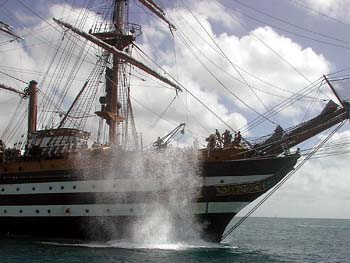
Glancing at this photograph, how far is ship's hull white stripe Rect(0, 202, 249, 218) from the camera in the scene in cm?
2408

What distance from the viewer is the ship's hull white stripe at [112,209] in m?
24.1

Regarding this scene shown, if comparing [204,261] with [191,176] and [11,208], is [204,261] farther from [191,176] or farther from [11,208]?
[11,208]

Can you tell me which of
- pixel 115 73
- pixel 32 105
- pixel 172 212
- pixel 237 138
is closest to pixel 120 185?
pixel 172 212

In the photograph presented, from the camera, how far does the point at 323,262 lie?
24.3 metres

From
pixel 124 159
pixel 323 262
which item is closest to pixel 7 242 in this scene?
pixel 124 159

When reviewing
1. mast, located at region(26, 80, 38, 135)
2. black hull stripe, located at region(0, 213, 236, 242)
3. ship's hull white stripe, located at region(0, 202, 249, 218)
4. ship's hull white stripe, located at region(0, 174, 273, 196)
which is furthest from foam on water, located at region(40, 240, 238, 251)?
mast, located at region(26, 80, 38, 135)

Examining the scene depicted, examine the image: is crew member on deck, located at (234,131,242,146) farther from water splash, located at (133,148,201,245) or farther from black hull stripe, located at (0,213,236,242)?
black hull stripe, located at (0,213,236,242)

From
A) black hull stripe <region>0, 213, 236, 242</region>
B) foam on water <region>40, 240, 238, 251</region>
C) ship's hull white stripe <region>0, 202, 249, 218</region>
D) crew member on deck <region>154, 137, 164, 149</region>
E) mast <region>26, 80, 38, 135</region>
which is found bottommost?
foam on water <region>40, 240, 238, 251</region>

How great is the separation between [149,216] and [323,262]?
9.40 meters

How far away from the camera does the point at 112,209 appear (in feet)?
80.7

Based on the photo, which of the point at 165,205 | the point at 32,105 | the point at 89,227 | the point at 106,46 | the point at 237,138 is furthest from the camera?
the point at 32,105

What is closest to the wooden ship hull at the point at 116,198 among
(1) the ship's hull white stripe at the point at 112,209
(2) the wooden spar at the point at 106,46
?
(1) the ship's hull white stripe at the point at 112,209

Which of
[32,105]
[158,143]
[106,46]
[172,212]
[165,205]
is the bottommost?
[172,212]

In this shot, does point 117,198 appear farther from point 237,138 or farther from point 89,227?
point 237,138
